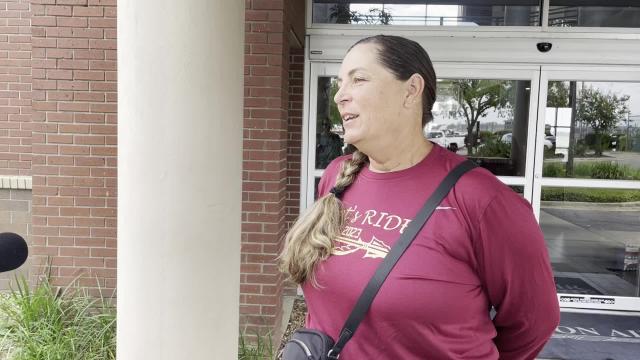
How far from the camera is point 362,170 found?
1.82 meters

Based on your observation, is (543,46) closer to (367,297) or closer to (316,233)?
(316,233)

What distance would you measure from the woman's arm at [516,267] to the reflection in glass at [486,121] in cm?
482

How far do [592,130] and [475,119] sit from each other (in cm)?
139

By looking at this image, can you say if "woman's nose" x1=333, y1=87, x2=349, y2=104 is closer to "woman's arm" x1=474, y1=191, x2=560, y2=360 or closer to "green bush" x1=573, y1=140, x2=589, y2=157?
"woman's arm" x1=474, y1=191, x2=560, y2=360

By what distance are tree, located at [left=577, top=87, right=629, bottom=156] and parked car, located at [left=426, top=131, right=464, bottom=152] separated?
1.39 metres

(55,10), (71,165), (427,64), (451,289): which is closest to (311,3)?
(55,10)

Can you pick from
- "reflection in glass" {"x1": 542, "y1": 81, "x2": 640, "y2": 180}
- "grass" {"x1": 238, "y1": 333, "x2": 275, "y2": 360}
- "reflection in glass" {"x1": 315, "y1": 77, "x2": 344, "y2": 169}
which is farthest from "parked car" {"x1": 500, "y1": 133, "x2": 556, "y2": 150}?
"grass" {"x1": 238, "y1": 333, "x2": 275, "y2": 360}

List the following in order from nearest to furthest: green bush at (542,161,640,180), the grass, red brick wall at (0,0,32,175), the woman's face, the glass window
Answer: the woman's face
the grass
the glass window
green bush at (542,161,640,180)
red brick wall at (0,0,32,175)

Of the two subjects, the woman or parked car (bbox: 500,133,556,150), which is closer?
the woman

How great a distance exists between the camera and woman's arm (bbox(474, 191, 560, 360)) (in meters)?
1.43

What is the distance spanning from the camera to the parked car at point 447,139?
20.7ft

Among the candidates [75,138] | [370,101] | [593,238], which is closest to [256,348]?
[75,138]

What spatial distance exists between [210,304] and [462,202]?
5.24ft

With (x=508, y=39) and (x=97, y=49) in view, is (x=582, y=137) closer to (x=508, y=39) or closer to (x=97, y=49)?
(x=508, y=39)
